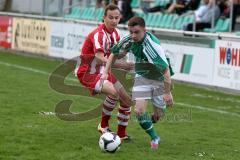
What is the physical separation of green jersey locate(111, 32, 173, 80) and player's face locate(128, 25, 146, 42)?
91 mm

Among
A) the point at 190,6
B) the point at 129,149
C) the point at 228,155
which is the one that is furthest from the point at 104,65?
the point at 190,6

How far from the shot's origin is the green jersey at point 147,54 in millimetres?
7914

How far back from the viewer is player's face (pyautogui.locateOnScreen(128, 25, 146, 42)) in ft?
25.5

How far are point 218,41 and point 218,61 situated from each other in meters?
0.48

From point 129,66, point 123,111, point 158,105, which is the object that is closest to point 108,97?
point 123,111

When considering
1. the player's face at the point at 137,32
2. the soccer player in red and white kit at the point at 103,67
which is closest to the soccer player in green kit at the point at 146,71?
the player's face at the point at 137,32

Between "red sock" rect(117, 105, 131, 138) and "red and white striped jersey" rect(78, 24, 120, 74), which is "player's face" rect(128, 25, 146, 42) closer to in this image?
"red and white striped jersey" rect(78, 24, 120, 74)

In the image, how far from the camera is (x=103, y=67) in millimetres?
8773

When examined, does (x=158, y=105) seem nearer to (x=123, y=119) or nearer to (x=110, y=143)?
(x=123, y=119)

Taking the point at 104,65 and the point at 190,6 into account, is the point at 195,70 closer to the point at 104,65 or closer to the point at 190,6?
the point at 190,6

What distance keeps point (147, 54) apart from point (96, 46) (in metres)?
0.89

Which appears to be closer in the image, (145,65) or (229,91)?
(145,65)

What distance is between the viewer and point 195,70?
1590 centimetres

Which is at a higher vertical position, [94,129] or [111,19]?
[111,19]
